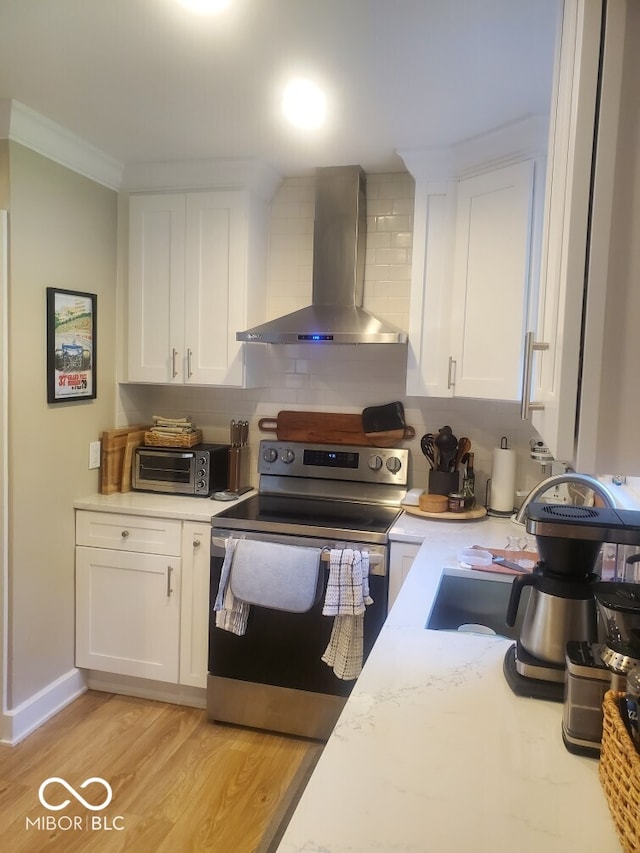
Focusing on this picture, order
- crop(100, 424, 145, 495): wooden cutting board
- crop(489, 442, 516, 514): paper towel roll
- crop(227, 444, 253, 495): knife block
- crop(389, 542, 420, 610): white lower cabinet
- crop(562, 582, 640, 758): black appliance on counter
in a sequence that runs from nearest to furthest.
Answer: crop(562, 582, 640, 758): black appliance on counter → crop(389, 542, 420, 610): white lower cabinet → crop(489, 442, 516, 514): paper towel roll → crop(100, 424, 145, 495): wooden cutting board → crop(227, 444, 253, 495): knife block

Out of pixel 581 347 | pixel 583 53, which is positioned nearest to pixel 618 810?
pixel 581 347

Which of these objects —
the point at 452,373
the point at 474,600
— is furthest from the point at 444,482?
the point at 474,600

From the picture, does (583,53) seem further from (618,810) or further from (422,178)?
(422,178)

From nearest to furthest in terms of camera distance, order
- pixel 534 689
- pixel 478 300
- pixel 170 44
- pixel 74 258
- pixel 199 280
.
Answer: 1. pixel 534 689
2. pixel 170 44
3. pixel 478 300
4. pixel 74 258
5. pixel 199 280

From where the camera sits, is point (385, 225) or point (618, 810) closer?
point (618, 810)

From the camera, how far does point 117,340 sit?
3127 millimetres

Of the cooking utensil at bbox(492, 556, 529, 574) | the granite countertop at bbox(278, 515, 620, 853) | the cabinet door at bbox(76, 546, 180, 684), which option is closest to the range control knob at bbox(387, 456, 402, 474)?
the cooking utensil at bbox(492, 556, 529, 574)

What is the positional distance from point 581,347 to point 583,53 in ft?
1.31

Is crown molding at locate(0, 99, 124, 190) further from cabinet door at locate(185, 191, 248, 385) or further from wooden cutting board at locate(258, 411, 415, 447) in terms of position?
wooden cutting board at locate(258, 411, 415, 447)

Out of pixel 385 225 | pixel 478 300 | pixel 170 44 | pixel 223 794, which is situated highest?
pixel 170 44

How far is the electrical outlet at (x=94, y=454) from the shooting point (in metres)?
2.96

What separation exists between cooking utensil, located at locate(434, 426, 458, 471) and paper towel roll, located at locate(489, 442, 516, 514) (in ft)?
0.65

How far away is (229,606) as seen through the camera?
2.55 m

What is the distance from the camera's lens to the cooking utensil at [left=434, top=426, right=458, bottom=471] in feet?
9.25
